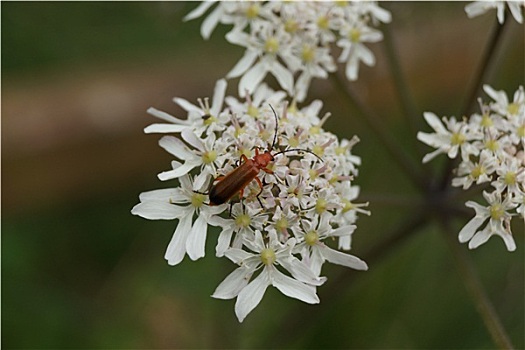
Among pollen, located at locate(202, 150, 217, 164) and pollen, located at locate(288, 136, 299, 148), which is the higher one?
pollen, located at locate(288, 136, 299, 148)

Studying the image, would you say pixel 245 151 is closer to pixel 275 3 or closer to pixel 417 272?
pixel 275 3

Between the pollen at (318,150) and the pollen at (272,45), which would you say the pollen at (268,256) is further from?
the pollen at (272,45)

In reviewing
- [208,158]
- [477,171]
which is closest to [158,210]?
[208,158]

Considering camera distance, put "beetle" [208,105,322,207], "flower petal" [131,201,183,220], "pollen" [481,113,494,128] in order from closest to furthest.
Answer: "beetle" [208,105,322,207]
"flower petal" [131,201,183,220]
"pollen" [481,113,494,128]

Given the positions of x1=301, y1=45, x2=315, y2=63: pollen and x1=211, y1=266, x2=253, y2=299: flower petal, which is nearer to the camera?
x1=211, y1=266, x2=253, y2=299: flower petal

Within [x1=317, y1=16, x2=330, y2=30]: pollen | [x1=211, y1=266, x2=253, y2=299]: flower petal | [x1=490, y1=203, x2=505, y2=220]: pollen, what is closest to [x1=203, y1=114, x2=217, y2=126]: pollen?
[x1=211, y1=266, x2=253, y2=299]: flower petal

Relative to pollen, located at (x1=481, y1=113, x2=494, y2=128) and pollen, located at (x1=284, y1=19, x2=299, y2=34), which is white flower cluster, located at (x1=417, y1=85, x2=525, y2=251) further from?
pollen, located at (x1=284, y1=19, x2=299, y2=34)

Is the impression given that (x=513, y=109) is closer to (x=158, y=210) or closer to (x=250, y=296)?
(x=250, y=296)

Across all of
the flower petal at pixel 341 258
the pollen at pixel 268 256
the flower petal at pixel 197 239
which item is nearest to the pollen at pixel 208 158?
the flower petal at pixel 197 239
